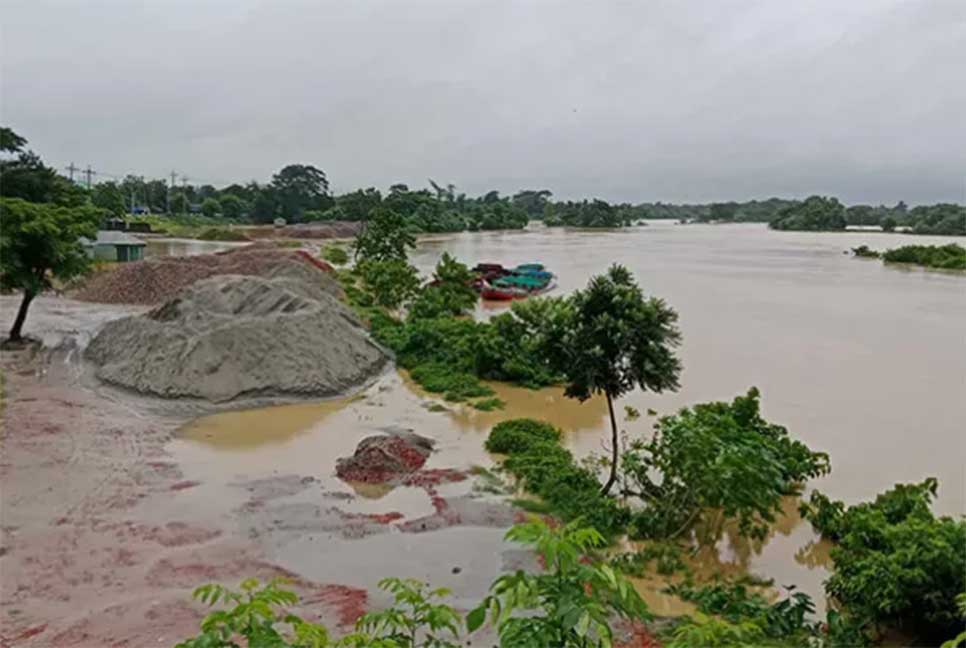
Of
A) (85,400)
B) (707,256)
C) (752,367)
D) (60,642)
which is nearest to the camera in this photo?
(60,642)

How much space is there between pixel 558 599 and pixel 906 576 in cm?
486

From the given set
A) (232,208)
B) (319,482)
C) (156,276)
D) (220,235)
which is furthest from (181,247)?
(319,482)

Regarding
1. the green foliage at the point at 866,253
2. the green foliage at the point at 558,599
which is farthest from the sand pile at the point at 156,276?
the green foliage at the point at 866,253

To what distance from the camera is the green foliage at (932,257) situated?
4938 cm

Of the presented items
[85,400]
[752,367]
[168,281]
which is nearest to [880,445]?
[752,367]

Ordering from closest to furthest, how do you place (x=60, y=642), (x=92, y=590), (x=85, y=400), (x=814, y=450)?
(x=60, y=642)
(x=92, y=590)
(x=814, y=450)
(x=85, y=400)

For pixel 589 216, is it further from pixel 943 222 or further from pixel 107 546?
pixel 107 546

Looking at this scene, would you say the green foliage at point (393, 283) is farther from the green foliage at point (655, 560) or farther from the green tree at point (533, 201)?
the green tree at point (533, 201)

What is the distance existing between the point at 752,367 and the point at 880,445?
19.2 feet

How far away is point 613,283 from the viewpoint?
340 inches

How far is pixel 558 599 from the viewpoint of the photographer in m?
2.05

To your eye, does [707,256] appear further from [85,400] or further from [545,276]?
[85,400]

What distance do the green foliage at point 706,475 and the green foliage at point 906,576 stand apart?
956mm

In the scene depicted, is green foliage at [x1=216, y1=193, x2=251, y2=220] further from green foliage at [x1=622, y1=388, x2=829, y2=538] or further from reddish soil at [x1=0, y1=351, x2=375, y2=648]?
green foliage at [x1=622, y1=388, x2=829, y2=538]
